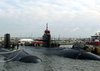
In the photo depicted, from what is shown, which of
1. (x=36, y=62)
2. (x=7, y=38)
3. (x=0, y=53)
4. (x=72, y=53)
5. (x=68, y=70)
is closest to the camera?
(x=68, y=70)

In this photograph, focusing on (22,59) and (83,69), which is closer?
(83,69)

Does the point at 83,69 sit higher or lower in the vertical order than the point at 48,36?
lower

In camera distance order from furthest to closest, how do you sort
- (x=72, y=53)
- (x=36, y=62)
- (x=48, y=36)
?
1. (x=48, y=36)
2. (x=72, y=53)
3. (x=36, y=62)

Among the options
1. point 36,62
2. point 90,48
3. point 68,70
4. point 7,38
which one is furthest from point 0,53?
point 90,48

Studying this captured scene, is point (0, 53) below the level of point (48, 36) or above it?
below

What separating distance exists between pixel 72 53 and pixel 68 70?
498 centimetres

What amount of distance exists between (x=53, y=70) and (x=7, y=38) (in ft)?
37.7

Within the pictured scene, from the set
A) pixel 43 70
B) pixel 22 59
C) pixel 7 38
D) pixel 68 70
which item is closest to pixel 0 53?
pixel 7 38

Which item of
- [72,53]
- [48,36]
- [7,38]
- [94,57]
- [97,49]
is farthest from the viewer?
[97,49]

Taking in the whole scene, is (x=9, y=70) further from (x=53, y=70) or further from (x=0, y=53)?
(x=0, y=53)

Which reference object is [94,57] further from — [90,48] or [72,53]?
[90,48]

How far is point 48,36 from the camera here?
62.3 feet

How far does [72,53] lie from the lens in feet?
43.6

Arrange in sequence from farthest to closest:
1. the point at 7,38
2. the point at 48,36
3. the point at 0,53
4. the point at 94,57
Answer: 1. the point at 48,36
2. the point at 7,38
3. the point at 0,53
4. the point at 94,57
